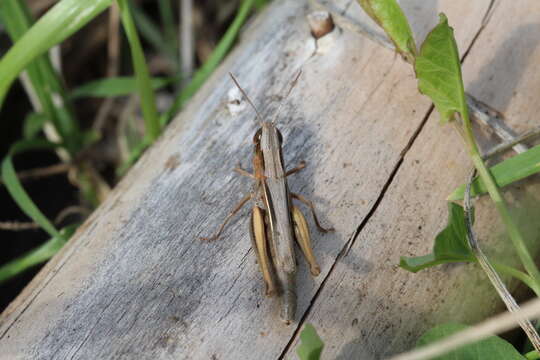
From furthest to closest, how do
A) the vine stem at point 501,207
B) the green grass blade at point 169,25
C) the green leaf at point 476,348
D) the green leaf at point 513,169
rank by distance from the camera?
the green grass blade at point 169,25 → the green leaf at point 513,169 → the vine stem at point 501,207 → the green leaf at point 476,348

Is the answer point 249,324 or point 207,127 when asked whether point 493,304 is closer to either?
point 249,324

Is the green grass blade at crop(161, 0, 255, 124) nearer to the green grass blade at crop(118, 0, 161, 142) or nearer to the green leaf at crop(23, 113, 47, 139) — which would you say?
the green grass blade at crop(118, 0, 161, 142)

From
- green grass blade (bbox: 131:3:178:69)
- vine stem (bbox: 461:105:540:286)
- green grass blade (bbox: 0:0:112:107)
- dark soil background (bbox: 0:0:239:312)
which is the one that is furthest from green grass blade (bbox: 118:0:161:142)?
vine stem (bbox: 461:105:540:286)

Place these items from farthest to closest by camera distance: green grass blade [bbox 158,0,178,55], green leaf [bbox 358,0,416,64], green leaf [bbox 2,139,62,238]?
green grass blade [bbox 158,0,178,55]
green leaf [bbox 2,139,62,238]
green leaf [bbox 358,0,416,64]

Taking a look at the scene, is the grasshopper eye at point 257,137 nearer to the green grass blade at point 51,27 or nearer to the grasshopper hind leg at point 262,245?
the grasshopper hind leg at point 262,245

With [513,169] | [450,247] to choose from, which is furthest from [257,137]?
[513,169]

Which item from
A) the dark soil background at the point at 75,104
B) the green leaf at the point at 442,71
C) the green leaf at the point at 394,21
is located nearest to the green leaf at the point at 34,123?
the dark soil background at the point at 75,104

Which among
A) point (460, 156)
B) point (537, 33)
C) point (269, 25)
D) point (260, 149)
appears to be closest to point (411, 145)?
point (460, 156)
